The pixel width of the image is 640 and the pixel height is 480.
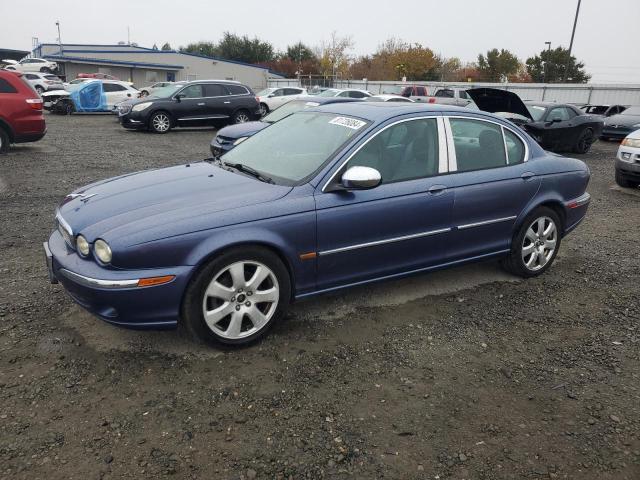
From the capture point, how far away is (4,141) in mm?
10805

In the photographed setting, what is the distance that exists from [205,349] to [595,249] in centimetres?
470

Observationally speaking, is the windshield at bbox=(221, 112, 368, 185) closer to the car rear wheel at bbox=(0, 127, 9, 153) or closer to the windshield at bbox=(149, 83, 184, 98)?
the car rear wheel at bbox=(0, 127, 9, 153)

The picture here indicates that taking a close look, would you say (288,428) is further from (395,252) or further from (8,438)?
(395,252)

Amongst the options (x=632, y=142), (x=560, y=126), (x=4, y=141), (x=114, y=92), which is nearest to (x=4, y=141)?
(x=4, y=141)

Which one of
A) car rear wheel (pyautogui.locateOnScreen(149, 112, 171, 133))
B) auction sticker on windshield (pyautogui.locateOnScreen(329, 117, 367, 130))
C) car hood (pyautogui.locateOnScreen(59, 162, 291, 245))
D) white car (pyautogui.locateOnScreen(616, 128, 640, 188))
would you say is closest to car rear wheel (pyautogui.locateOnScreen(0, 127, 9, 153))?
car rear wheel (pyautogui.locateOnScreen(149, 112, 171, 133))

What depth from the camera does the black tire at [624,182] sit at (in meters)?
9.30

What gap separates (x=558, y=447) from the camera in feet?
8.69

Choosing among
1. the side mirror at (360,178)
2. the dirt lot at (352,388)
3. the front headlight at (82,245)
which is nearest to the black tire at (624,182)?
the dirt lot at (352,388)

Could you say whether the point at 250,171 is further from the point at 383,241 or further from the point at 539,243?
the point at 539,243

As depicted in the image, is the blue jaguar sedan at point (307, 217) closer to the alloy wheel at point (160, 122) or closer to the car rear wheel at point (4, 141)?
the car rear wheel at point (4, 141)

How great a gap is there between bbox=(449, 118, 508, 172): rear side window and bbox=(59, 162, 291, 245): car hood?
165 cm

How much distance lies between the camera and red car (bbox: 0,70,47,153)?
1026 centimetres

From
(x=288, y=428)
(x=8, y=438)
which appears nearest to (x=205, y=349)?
(x=288, y=428)

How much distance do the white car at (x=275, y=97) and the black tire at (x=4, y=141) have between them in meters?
11.8
